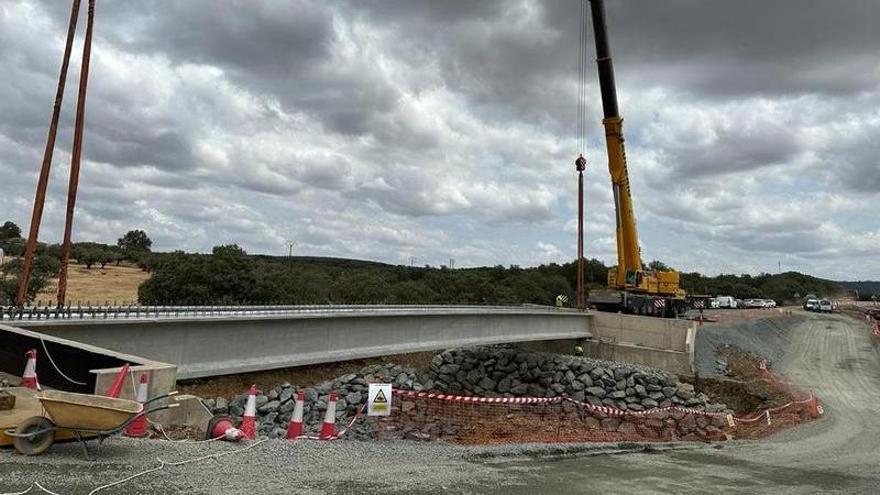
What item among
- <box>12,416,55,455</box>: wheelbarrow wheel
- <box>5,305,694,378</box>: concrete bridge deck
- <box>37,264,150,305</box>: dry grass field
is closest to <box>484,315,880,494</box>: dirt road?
<box>12,416,55,455</box>: wheelbarrow wheel

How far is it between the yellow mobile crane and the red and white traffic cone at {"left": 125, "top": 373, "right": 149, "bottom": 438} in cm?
2902

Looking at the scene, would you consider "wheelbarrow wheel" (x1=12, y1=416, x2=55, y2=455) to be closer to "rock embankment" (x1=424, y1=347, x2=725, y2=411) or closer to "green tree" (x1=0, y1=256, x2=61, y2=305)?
"rock embankment" (x1=424, y1=347, x2=725, y2=411)

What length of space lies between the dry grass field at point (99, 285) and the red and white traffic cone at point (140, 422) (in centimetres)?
4225

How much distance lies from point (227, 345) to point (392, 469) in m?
11.0

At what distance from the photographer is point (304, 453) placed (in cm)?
856

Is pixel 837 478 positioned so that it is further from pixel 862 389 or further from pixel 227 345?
pixel 862 389

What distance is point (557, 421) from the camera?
73.5ft

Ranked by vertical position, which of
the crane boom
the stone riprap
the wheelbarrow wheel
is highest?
the crane boom

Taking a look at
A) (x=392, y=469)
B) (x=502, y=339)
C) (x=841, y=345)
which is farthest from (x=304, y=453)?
(x=841, y=345)

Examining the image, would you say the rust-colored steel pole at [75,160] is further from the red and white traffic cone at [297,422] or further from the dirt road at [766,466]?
the dirt road at [766,466]

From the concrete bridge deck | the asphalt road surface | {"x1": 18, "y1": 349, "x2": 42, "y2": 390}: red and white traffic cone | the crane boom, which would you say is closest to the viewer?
the asphalt road surface

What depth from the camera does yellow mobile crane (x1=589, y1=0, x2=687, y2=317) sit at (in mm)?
32219

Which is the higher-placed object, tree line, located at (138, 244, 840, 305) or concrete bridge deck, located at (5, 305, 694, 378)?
tree line, located at (138, 244, 840, 305)

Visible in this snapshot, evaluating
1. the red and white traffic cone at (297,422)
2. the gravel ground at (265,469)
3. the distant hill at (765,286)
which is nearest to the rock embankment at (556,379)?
the gravel ground at (265,469)
